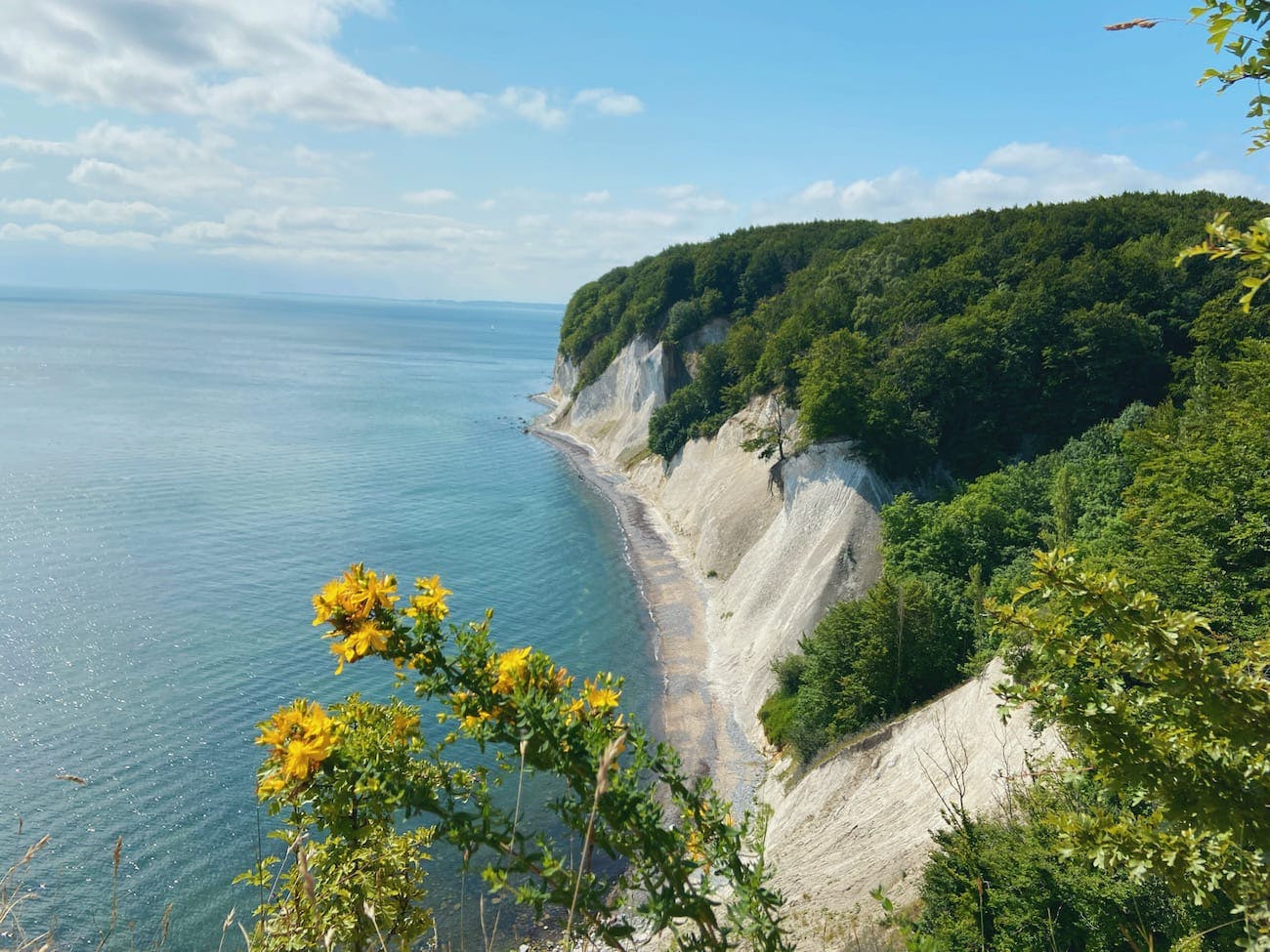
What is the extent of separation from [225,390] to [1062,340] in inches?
3952

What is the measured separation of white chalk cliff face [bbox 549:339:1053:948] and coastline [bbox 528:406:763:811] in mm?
361

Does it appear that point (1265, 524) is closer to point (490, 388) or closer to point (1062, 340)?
point (1062, 340)

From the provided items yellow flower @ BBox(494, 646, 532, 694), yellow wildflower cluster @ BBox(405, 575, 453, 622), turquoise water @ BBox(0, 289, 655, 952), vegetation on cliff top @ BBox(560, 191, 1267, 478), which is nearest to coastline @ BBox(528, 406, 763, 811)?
turquoise water @ BBox(0, 289, 655, 952)

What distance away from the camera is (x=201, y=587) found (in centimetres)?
3759

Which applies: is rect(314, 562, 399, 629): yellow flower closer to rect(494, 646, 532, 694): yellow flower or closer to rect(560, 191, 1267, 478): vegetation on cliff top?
rect(494, 646, 532, 694): yellow flower

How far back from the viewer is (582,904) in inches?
135

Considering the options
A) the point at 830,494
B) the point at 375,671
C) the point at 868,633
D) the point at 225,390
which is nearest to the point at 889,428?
the point at 830,494

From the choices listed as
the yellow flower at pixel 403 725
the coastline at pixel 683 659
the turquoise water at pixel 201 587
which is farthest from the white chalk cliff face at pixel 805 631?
the turquoise water at pixel 201 587

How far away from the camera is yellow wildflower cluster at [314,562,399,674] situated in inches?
149

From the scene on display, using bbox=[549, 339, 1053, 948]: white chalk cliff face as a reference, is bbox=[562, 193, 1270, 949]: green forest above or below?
above

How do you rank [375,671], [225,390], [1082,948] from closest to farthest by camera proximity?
[1082,948]
[375,671]
[225,390]

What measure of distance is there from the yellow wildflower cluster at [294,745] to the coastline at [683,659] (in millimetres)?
13339

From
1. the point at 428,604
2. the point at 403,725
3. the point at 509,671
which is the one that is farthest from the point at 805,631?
the point at 428,604

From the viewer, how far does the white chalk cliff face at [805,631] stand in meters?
15.9
